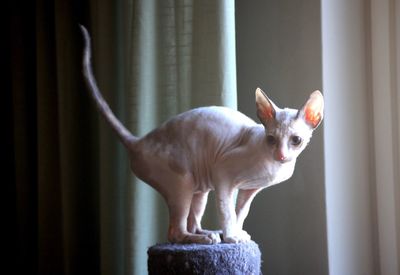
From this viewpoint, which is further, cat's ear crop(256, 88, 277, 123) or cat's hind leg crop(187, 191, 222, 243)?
cat's hind leg crop(187, 191, 222, 243)

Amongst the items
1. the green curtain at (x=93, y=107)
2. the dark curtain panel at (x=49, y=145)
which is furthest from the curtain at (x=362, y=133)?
the dark curtain panel at (x=49, y=145)

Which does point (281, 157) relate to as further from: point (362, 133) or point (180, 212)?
point (362, 133)

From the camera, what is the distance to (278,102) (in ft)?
4.48

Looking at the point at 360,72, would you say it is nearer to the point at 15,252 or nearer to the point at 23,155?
the point at 23,155

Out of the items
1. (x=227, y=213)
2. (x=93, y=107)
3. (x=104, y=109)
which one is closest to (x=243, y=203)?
(x=227, y=213)

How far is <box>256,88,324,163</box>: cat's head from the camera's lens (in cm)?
95

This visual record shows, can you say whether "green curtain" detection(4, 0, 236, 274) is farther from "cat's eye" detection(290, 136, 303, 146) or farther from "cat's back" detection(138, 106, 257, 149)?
"cat's eye" detection(290, 136, 303, 146)

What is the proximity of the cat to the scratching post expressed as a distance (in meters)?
0.03

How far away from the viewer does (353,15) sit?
4.43 feet

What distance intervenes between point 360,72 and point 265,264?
1.53ft

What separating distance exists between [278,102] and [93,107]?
49 cm

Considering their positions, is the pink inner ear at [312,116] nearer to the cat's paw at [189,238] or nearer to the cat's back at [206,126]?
the cat's back at [206,126]

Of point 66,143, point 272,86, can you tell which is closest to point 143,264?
point 66,143

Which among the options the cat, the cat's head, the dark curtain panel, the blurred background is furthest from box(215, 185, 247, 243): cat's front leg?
the dark curtain panel
